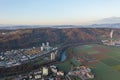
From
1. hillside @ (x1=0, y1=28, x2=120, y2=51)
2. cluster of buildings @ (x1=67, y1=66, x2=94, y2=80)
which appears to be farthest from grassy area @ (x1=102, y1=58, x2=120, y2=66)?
hillside @ (x1=0, y1=28, x2=120, y2=51)

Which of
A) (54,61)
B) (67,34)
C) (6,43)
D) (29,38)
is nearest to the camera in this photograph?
(54,61)

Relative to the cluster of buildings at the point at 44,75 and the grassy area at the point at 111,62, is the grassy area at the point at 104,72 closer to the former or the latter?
the grassy area at the point at 111,62

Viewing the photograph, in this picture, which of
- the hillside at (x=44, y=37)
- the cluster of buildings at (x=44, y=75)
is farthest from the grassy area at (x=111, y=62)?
the hillside at (x=44, y=37)

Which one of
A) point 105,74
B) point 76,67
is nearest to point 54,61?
point 76,67

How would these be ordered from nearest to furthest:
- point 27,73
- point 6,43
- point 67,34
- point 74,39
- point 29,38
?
point 27,73
point 6,43
point 29,38
point 74,39
point 67,34

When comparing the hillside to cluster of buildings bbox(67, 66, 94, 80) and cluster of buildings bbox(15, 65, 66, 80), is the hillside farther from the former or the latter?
cluster of buildings bbox(67, 66, 94, 80)

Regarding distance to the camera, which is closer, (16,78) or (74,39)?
(16,78)

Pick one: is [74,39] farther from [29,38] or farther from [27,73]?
[27,73]
